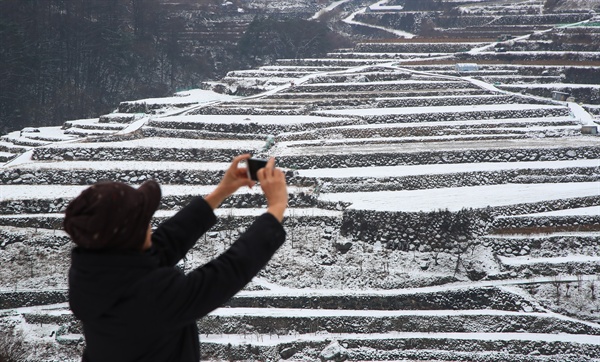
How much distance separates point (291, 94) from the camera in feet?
83.7

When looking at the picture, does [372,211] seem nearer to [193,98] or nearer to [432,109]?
[432,109]

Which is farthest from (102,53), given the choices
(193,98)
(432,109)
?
(432,109)

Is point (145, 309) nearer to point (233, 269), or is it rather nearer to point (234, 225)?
point (233, 269)

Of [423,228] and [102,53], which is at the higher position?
[102,53]

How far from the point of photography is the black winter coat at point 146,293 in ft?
5.16

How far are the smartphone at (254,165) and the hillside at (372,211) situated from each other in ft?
30.8

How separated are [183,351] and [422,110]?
2147 cm

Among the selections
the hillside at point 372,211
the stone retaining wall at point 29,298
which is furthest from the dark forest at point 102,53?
the stone retaining wall at point 29,298

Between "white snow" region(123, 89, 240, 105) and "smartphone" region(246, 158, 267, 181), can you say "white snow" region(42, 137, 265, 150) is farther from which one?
"smartphone" region(246, 158, 267, 181)

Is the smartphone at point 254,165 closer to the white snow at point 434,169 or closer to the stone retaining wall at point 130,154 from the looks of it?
the white snow at point 434,169

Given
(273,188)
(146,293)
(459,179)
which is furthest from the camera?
(459,179)

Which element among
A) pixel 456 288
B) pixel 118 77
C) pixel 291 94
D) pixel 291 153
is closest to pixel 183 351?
pixel 456 288

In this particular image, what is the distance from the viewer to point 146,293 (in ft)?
5.16

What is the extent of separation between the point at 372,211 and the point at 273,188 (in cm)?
1254
